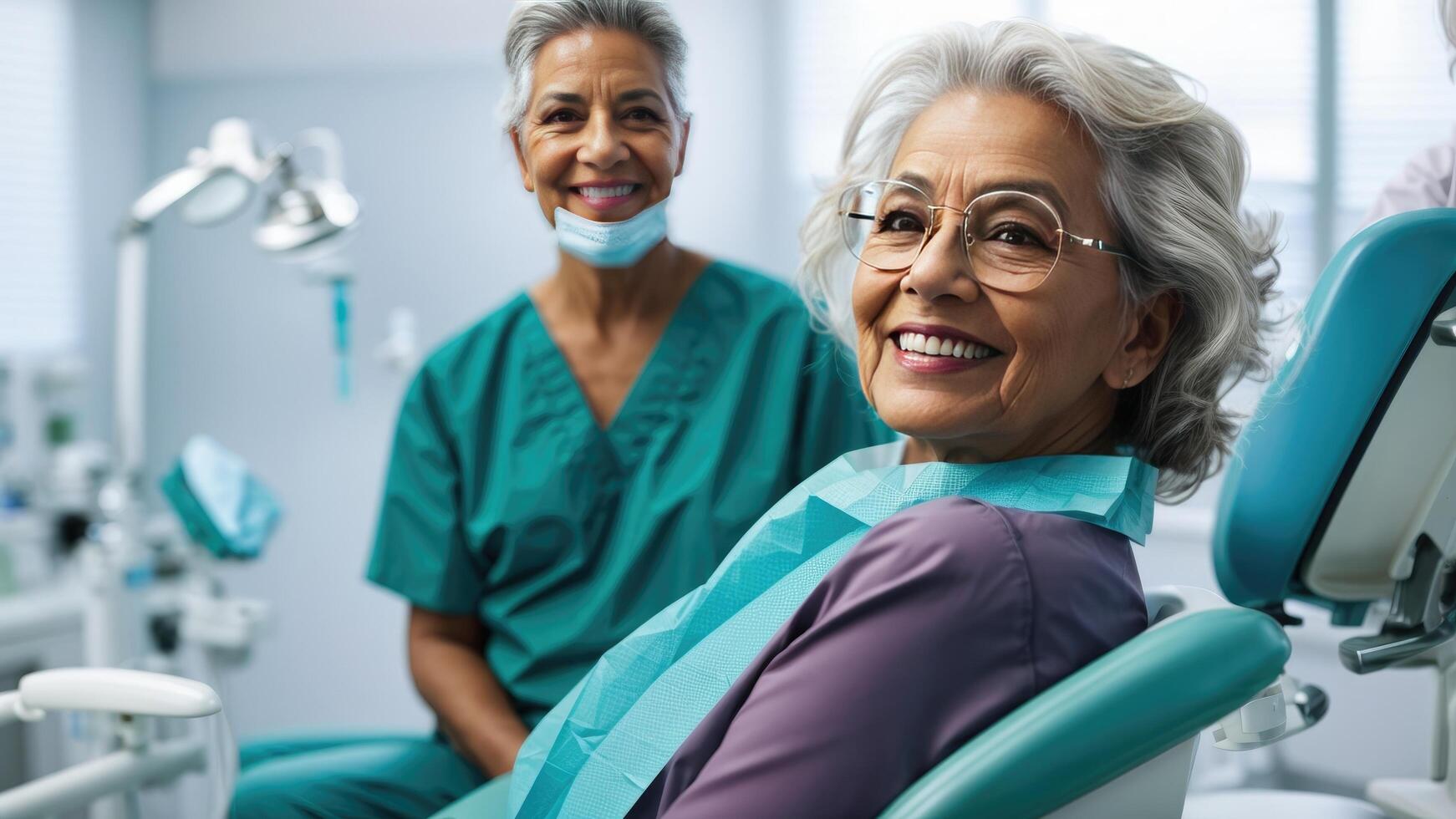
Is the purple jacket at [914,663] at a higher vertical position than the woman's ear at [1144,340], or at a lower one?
lower

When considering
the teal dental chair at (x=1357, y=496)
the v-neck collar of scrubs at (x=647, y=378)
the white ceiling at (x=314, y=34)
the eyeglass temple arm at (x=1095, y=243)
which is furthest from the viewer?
the white ceiling at (x=314, y=34)

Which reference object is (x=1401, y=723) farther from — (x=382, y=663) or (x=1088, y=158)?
(x=382, y=663)

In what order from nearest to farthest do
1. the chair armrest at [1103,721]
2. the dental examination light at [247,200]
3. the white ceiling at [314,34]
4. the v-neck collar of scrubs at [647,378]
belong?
1. the chair armrest at [1103,721]
2. the v-neck collar of scrubs at [647,378]
3. the dental examination light at [247,200]
4. the white ceiling at [314,34]

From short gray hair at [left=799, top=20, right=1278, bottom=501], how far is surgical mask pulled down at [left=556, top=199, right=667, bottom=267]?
36 cm

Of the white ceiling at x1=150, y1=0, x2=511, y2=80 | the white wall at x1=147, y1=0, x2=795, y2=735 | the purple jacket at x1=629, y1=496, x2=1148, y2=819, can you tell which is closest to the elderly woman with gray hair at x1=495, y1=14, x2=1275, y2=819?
the purple jacket at x1=629, y1=496, x2=1148, y2=819

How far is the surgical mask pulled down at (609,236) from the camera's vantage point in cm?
127

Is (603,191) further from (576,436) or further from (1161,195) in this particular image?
(1161,195)

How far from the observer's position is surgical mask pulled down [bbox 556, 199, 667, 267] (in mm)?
1266

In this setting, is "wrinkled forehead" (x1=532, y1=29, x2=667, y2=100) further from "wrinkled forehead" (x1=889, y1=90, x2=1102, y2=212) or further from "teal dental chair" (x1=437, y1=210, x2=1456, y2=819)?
"teal dental chair" (x1=437, y1=210, x2=1456, y2=819)

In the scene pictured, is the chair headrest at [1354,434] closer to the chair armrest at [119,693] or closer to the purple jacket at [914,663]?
the purple jacket at [914,663]

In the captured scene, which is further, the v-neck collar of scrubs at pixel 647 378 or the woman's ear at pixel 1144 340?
the v-neck collar of scrubs at pixel 647 378

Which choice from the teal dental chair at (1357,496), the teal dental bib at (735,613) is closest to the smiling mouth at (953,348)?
the teal dental bib at (735,613)

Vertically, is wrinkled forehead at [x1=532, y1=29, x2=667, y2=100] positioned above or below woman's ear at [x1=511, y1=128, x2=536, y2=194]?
above

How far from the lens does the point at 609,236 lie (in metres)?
1.27
